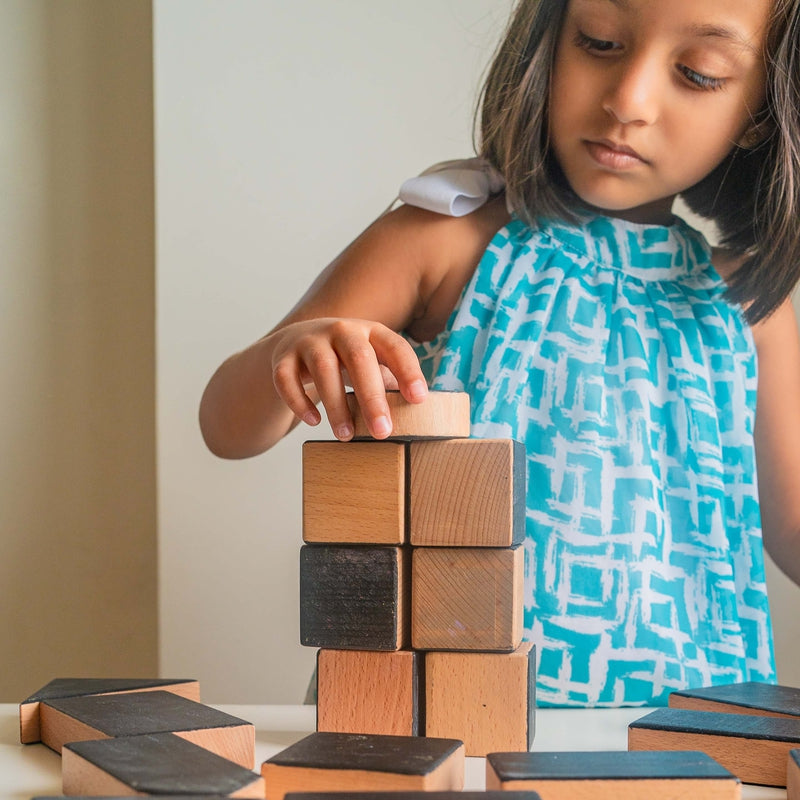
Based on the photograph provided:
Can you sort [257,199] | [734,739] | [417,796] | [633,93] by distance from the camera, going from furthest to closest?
[257,199]
[633,93]
[734,739]
[417,796]

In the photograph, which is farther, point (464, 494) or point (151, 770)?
point (464, 494)

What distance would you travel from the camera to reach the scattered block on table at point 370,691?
56cm

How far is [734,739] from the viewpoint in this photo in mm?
504

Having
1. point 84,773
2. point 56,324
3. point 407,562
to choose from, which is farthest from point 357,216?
point 84,773

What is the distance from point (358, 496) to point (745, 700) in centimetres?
26

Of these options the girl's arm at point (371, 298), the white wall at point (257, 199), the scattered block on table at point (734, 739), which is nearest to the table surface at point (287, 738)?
the scattered block on table at point (734, 739)

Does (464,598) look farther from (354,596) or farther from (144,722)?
(144,722)

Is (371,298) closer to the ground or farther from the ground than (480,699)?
farther from the ground

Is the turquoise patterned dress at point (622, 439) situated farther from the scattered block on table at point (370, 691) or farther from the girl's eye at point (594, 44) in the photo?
the scattered block on table at point (370, 691)

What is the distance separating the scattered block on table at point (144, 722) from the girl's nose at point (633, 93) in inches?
24.4

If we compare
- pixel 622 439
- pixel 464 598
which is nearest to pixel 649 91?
pixel 622 439

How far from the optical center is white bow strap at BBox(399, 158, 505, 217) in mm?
946

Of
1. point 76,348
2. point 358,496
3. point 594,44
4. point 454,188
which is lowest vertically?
point 358,496

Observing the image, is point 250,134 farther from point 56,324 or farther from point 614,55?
point 614,55
